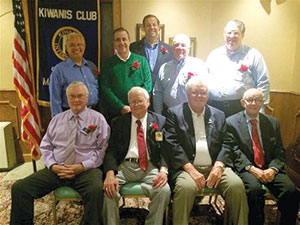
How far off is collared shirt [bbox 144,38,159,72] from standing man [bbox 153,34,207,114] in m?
0.21

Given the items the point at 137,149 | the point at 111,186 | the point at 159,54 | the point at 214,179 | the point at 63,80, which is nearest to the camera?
the point at 111,186

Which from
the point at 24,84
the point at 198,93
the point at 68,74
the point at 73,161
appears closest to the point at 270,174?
the point at 198,93

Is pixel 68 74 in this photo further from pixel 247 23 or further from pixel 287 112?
pixel 287 112

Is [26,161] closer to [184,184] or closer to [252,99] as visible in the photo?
[184,184]

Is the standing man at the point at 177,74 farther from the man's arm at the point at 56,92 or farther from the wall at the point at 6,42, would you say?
the wall at the point at 6,42

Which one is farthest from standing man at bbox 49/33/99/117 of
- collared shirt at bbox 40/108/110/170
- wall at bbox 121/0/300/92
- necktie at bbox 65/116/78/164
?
wall at bbox 121/0/300/92

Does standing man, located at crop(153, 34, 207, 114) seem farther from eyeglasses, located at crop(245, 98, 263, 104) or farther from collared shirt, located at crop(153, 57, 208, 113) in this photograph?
eyeglasses, located at crop(245, 98, 263, 104)

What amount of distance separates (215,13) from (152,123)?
236 centimetres

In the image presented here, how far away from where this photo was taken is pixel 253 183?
6.36 feet

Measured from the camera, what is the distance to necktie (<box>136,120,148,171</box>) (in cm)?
206

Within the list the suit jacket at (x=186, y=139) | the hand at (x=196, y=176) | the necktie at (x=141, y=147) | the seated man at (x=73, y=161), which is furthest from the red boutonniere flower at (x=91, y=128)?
the hand at (x=196, y=176)

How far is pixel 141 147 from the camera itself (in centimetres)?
208

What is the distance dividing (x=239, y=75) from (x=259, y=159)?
0.89m

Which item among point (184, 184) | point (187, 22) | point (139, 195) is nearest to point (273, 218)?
Answer: point (184, 184)
